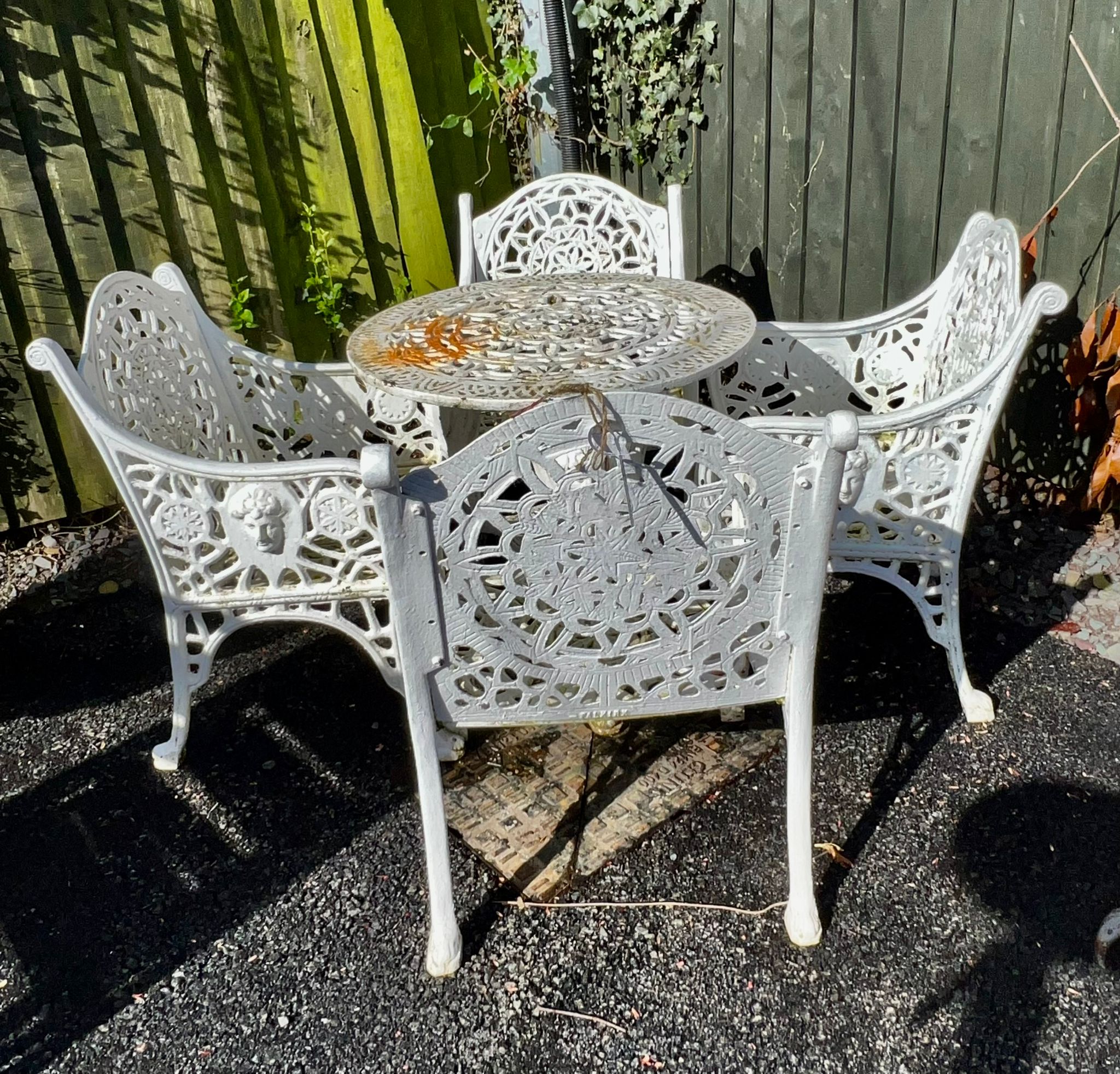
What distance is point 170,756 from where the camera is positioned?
8.01 feet

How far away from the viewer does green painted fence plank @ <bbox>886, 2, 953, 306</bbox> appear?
289 centimetres

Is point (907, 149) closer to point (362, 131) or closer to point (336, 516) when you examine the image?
point (362, 131)

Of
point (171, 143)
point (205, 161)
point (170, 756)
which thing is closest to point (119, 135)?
point (171, 143)

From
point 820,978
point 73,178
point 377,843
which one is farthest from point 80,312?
point 820,978

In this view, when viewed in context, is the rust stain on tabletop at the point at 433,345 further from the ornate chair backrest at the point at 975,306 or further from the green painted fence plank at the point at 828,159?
the green painted fence plank at the point at 828,159

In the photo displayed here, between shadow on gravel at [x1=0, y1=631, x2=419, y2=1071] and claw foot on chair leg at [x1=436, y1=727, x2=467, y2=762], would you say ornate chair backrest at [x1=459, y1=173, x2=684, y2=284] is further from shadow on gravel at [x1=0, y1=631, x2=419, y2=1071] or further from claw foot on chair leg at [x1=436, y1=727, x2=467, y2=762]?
claw foot on chair leg at [x1=436, y1=727, x2=467, y2=762]

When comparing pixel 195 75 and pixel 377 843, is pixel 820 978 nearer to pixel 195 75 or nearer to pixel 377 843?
pixel 377 843

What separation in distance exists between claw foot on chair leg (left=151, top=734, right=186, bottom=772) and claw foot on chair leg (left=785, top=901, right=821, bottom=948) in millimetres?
1557

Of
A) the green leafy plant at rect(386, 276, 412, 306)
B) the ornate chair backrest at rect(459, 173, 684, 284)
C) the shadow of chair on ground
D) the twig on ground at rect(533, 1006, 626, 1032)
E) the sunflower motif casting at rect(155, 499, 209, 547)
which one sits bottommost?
the shadow of chair on ground

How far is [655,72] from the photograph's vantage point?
365 cm

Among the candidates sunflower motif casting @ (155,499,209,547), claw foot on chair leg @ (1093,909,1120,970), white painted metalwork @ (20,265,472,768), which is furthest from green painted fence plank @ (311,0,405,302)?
claw foot on chair leg @ (1093,909,1120,970)

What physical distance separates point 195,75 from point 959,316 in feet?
8.91

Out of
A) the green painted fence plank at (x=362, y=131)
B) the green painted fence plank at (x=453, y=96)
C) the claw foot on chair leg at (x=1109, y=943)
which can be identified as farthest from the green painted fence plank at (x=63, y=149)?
the claw foot on chair leg at (x=1109, y=943)

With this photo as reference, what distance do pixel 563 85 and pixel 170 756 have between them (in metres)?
2.96
